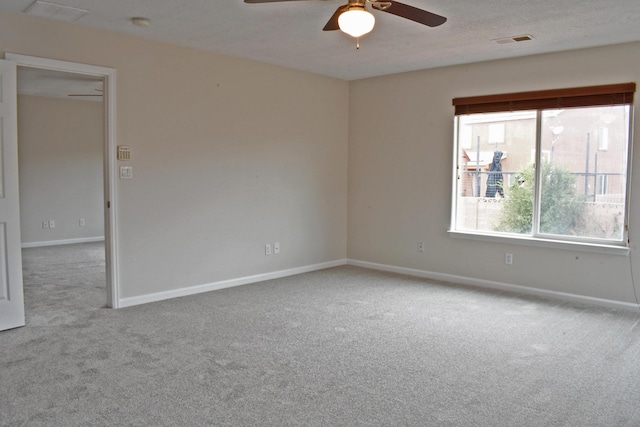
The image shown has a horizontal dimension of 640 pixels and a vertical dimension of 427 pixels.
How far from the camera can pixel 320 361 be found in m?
3.18

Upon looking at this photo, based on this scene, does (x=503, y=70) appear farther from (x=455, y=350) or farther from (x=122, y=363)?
(x=122, y=363)

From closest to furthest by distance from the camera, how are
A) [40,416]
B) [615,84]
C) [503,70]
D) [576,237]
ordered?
[40,416] → [615,84] → [576,237] → [503,70]

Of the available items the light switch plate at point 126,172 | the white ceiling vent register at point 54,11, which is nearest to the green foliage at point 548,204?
the light switch plate at point 126,172

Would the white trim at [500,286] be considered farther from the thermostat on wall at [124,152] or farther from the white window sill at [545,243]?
the thermostat on wall at [124,152]

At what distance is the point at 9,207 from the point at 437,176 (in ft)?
13.7

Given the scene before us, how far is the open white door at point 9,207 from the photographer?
365 cm

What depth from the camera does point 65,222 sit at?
798cm

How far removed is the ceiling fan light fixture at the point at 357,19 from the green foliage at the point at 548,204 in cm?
307

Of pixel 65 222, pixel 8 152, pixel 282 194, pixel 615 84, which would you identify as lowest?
pixel 65 222

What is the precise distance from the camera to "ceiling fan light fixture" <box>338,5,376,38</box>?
8.47 ft

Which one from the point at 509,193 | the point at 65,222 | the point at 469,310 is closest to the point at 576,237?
the point at 509,193

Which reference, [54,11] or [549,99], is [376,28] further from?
[54,11]

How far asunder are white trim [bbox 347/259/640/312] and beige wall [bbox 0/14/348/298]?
2.34ft

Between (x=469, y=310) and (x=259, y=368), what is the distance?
217cm
